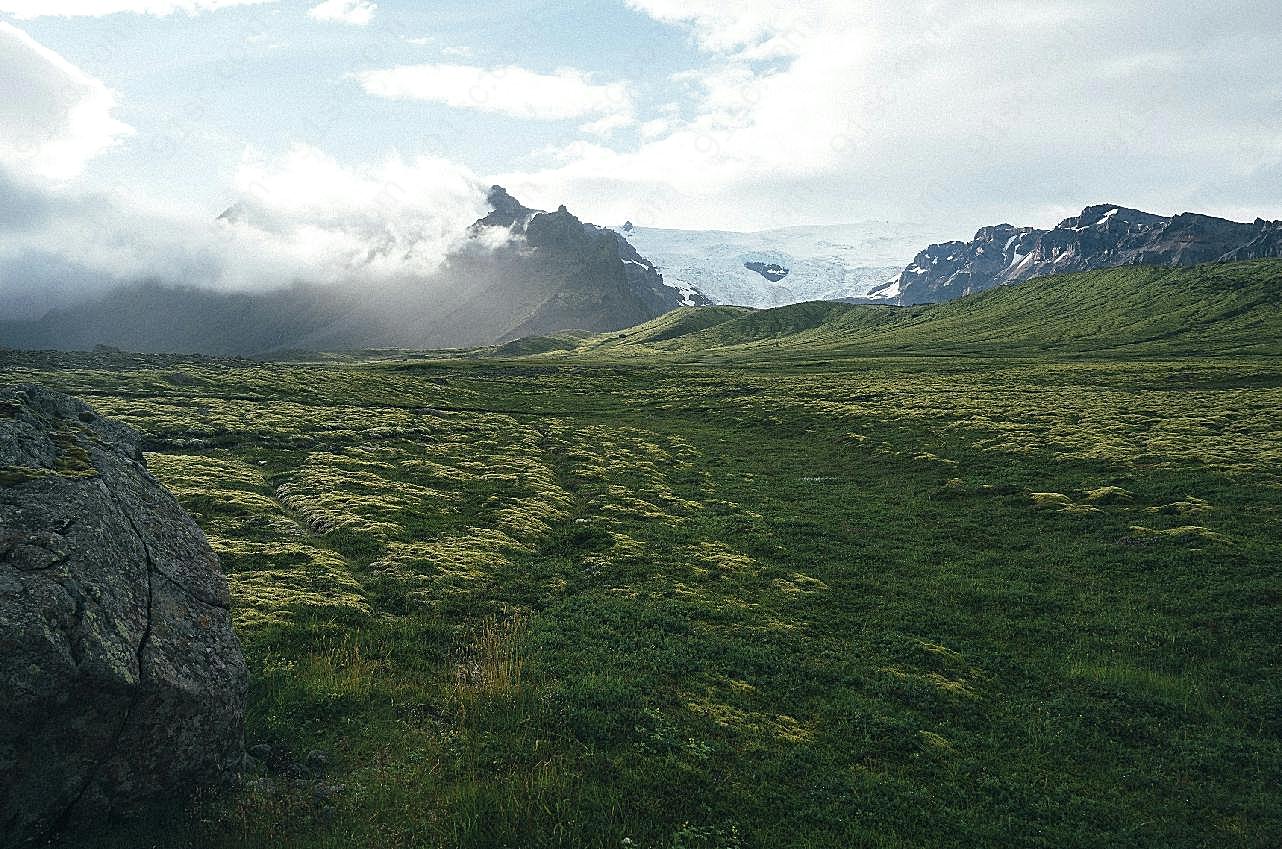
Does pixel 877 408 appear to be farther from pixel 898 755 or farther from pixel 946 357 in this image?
pixel 946 357

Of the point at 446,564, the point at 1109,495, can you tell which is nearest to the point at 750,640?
the point at 446,564

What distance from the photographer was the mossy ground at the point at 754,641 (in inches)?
616

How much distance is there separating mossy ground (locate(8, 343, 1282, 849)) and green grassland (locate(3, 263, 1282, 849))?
5.0 inches

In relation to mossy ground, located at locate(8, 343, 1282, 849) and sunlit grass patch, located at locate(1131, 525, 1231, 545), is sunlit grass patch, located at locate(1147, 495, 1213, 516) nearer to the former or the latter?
mossy ground, located at locate(8, 343, 1282, 849)

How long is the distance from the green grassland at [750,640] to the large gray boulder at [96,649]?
1.12 metres

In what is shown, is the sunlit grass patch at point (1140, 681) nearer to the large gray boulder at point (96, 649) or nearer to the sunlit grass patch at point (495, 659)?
the sunlit grass patch at point (495, 659)

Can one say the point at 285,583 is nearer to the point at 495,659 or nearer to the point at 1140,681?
the point at 495,659

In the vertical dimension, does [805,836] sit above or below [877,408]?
below

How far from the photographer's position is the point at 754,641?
25.6 m

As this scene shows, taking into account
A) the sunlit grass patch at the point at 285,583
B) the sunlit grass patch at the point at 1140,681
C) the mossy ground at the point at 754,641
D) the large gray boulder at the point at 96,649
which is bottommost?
the sunlit grass patch at the point at 1140,681

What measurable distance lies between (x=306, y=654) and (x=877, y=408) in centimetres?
8054

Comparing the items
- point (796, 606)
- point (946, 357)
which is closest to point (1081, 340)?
point (946, 357)

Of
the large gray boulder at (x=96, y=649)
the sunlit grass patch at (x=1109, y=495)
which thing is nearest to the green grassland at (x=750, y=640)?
the sunlit grass patch at (x=1109, y=495)

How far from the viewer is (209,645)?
15297 mm
